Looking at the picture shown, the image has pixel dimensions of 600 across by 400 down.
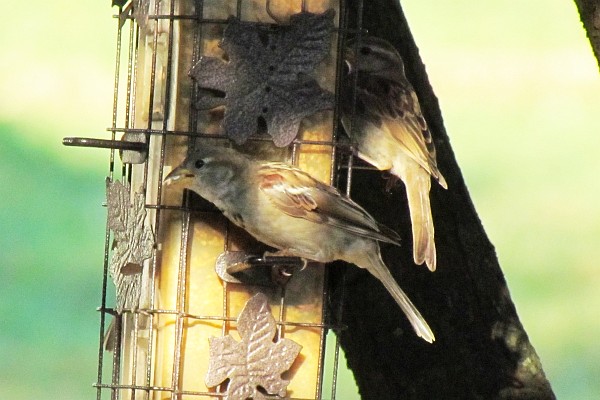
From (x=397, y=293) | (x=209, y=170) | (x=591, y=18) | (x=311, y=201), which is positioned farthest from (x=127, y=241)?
(x=591, y=18)

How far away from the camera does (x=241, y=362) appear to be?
4699mm

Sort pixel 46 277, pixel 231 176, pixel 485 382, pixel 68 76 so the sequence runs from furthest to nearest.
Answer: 1. pixel 68 76
2. pixel 46 277
3. pixel 485 382
4. pixel 231 176

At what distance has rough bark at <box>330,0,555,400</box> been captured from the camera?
5.66 meters

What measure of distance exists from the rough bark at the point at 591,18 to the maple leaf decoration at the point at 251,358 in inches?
61.6

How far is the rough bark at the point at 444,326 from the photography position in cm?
566

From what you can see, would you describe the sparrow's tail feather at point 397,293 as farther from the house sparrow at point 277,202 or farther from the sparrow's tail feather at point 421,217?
the sparrow's tail feather at point 421,217

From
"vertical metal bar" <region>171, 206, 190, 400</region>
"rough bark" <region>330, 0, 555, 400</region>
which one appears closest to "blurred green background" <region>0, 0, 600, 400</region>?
Answer: "rough bark" <region>330, 0, 555, 400</region>

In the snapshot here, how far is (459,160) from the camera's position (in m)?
10.3

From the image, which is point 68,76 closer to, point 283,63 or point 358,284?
point 358,284

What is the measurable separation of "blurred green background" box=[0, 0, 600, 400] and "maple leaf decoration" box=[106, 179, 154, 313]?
3963 mm

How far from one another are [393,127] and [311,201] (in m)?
1.17

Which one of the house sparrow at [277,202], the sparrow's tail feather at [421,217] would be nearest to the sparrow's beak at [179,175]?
the house sparrow at [277,202]

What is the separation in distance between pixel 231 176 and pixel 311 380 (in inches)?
32.3

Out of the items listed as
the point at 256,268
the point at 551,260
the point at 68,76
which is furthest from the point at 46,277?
the point at 256,268
